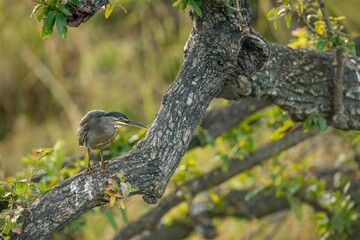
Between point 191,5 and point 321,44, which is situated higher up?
point 191,5

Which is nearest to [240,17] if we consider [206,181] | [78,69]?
[206,181]

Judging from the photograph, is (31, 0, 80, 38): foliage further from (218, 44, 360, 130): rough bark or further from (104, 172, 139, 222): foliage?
(218, 44, 360, 130): rough bark

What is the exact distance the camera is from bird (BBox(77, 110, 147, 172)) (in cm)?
322

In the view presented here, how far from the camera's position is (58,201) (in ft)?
9.66

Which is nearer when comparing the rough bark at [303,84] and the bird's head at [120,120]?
the bird's head at [120,120]

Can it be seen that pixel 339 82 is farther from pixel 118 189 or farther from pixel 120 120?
pixel 118 189

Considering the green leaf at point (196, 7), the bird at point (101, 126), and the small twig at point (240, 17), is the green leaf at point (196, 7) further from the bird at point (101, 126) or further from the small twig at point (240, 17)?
the bird at point (101, 126)

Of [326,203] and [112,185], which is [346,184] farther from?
[112,185]

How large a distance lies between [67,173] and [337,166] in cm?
197

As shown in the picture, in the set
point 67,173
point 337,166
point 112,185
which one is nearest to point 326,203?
point 337,166

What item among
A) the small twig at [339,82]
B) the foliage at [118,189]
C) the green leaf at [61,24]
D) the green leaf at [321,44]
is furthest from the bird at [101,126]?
the small twig at [339,82]

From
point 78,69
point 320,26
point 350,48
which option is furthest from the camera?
point 78,69

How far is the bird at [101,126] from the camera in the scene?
322cm

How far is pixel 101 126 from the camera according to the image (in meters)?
3.22
